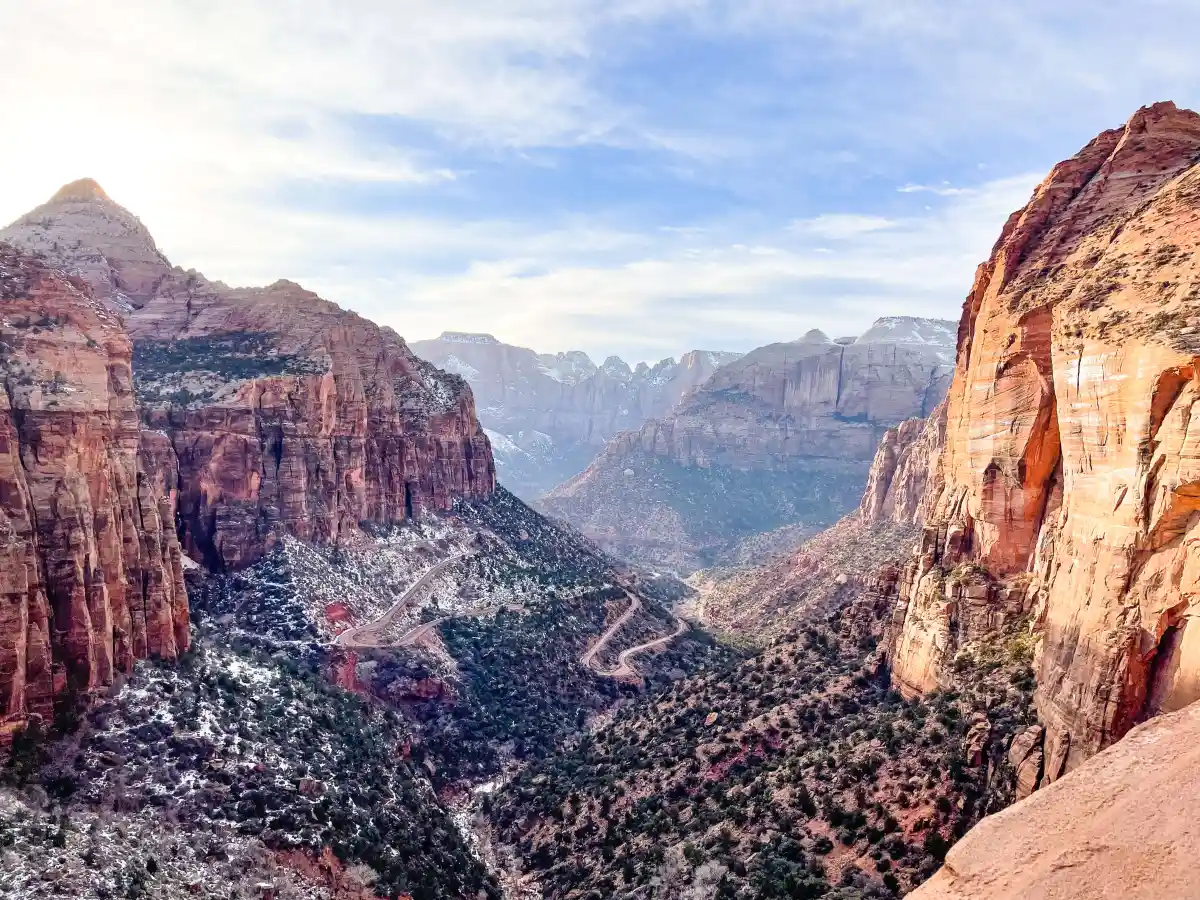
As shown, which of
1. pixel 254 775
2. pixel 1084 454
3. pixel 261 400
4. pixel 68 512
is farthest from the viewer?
pixel 261 400

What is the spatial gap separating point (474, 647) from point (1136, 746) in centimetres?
5818

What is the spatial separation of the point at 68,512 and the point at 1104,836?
39534mm

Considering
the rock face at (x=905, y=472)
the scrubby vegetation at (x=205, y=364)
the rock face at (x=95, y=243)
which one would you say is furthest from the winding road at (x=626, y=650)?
the rock face at (x=95, y=243)

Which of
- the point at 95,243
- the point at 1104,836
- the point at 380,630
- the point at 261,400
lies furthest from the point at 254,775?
the point at 95,243

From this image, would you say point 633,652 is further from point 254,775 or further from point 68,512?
point 68,512

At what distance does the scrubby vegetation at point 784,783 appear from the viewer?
2844 cm

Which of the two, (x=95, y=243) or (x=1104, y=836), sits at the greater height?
(x=95, y=243)

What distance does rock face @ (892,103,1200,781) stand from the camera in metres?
22.5

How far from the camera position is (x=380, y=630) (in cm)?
6812

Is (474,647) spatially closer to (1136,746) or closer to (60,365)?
(60,365)

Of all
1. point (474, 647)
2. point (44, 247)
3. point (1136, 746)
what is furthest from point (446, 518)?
point (1136, 746)

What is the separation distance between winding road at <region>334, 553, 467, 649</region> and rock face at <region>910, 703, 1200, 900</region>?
52.5 m

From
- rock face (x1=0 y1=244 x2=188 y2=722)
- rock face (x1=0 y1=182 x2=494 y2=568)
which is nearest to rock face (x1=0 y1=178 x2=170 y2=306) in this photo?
rock face (x1=0 y1=182 x2=494 y2=568)

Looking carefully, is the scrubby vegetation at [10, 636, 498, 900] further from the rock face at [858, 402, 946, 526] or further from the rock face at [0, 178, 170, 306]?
the rock face at [858, 402, 946, 526]
